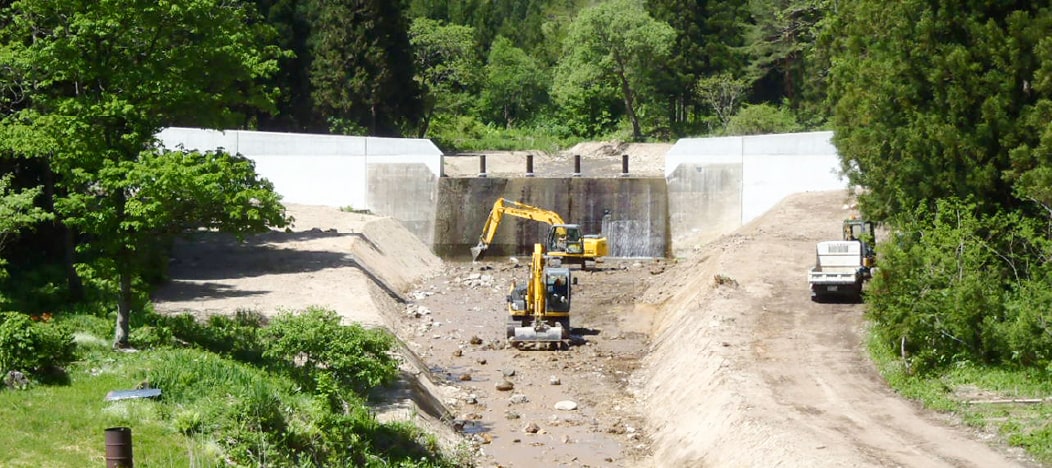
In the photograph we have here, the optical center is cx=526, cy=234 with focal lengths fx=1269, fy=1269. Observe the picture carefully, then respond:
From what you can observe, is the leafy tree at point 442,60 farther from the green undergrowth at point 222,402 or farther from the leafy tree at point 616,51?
the green undergrowth at point 222,402

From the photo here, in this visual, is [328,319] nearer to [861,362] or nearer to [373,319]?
[373,319]

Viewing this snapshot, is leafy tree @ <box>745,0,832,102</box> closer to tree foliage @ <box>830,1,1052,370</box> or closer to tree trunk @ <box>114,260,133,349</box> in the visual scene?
tree foliage @ <box>830,1,1052,370</box>

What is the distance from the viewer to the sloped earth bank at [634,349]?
2262 cm

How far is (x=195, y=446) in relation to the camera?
18.5 m

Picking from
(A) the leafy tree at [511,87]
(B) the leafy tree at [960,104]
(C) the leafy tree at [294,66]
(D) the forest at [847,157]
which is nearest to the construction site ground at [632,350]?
(D) the forest at [847,157]

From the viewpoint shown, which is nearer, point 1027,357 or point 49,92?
point 1027,357

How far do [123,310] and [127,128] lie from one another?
12.9ft

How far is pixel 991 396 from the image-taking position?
24.0 metres

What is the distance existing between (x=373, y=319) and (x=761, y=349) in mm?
10628

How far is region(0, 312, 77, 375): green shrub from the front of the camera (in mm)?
21328

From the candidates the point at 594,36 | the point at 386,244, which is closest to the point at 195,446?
the point at 386,244

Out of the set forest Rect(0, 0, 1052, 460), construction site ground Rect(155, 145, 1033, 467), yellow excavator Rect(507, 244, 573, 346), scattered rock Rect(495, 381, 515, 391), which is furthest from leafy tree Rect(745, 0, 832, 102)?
scattered rock Rect(495, 381, 515, 391)

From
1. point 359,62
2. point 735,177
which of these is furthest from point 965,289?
point 359,62

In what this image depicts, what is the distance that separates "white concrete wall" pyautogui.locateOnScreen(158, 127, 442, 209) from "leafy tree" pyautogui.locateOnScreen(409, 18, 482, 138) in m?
19.5
